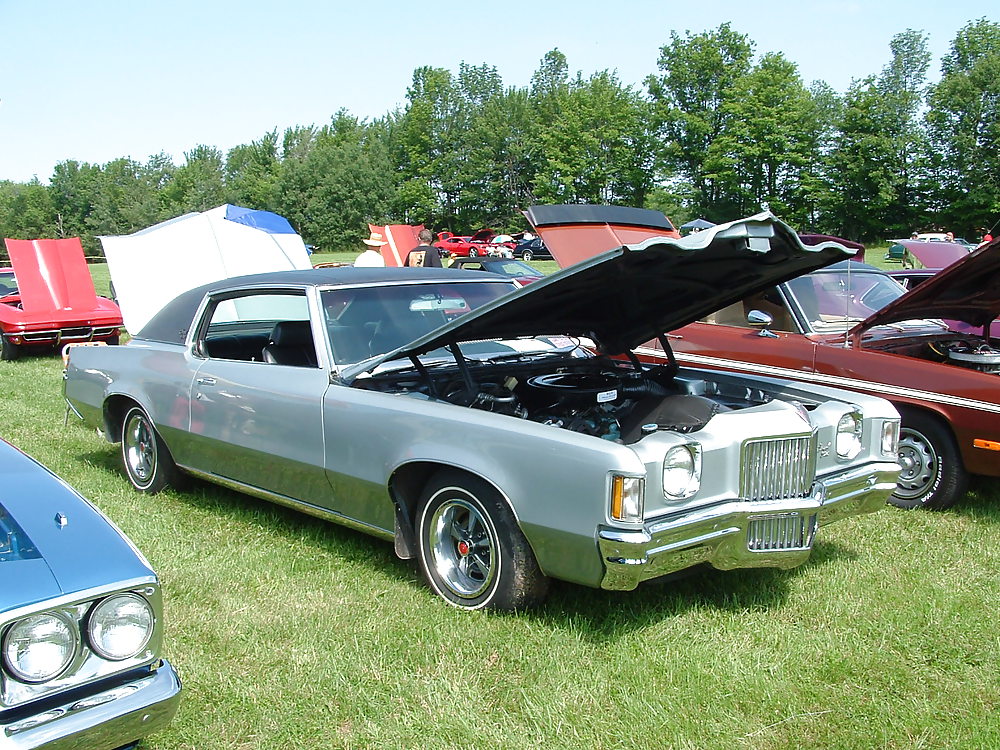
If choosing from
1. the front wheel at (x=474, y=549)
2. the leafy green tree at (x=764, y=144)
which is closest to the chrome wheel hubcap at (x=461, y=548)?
the front wheel at (x=474, y=549)

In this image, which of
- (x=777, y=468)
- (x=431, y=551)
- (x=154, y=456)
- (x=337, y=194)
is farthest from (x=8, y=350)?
(x=337, y=194)

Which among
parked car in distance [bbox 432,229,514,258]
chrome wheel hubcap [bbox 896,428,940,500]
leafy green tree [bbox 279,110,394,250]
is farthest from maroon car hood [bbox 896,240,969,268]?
leafy green tree [bbox 279,110,394,250]

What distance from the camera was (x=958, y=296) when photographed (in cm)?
567

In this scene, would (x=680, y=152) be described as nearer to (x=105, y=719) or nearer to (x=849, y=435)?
(x=849, y=435)

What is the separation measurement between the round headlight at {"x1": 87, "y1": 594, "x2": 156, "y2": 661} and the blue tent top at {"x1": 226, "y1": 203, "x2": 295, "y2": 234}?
1125 cm

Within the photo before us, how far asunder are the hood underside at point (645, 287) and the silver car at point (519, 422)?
1cm

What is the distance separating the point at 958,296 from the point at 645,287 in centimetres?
270

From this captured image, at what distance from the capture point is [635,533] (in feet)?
10.3

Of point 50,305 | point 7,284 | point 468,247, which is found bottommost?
point 468,247

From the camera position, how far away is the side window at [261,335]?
495 cm

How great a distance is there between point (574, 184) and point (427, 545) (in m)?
60.3

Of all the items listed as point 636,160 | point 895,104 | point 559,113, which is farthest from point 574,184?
point 895,104

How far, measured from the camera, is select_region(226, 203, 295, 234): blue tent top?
42.7 feet

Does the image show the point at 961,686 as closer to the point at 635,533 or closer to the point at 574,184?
the point at 635,533
